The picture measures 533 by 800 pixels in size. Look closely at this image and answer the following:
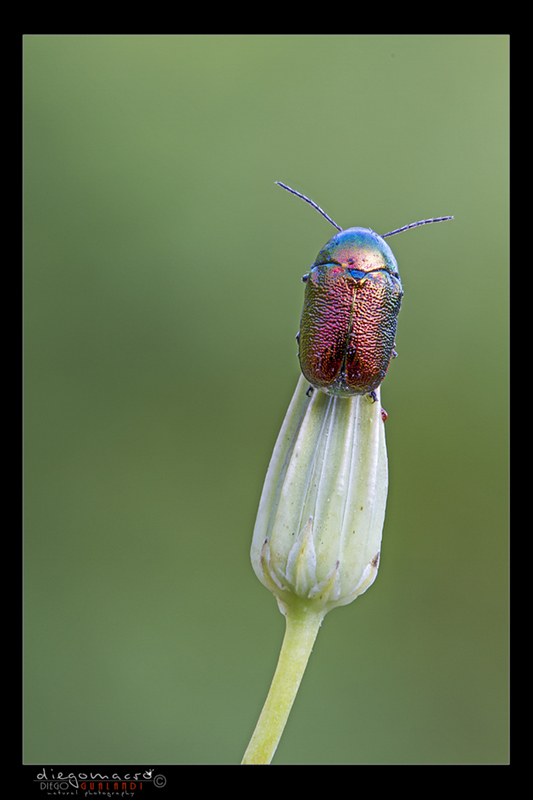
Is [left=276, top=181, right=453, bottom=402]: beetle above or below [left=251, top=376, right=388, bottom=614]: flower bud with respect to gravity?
above

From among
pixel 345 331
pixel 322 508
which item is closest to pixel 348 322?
pixel 345 331

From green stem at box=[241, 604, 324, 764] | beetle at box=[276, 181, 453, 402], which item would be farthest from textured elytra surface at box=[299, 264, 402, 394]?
green stem at box=[241, 604, 324, 764]

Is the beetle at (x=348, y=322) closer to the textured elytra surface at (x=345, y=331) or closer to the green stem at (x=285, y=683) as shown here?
the textured elytra surface at (x=345, y=331)

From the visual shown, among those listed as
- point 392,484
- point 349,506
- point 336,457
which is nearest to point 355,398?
point 336,457

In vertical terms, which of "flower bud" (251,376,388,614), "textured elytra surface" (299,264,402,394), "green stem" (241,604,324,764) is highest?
"textured elytra surface" (299,264,402,394)

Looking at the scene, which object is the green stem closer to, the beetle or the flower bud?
the flower bud

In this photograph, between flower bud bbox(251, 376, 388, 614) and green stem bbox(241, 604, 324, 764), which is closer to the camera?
green stem bbox(241, 604, 324, 764)

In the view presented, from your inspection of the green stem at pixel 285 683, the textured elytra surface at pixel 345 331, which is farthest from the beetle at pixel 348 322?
the green stem at pixel 285 683
